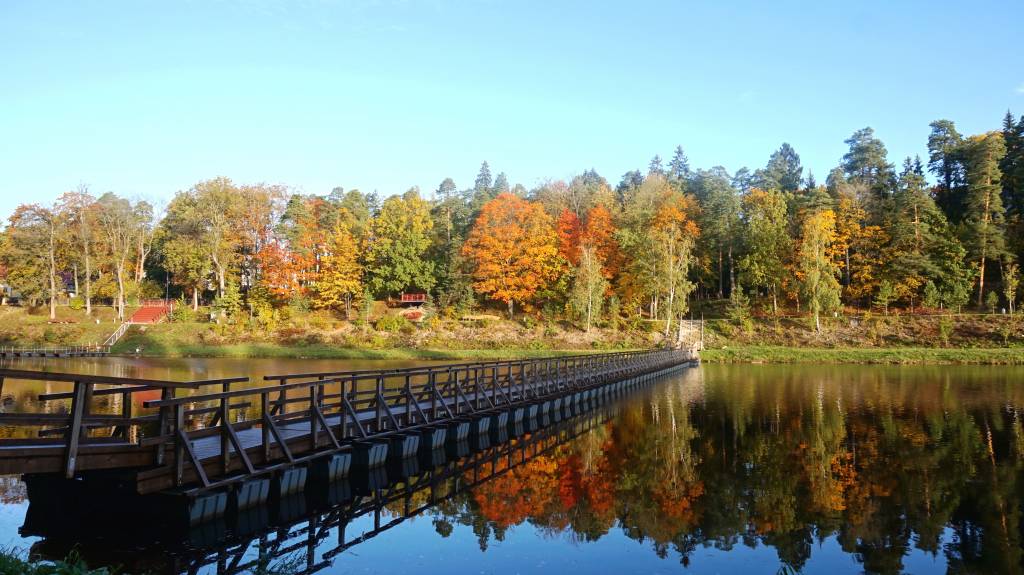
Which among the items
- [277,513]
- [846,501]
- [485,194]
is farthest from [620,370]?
[485,194]

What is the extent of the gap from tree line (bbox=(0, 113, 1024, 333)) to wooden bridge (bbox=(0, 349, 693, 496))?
1551 inches

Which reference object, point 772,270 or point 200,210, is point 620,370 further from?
point 200,210

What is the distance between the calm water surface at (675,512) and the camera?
379 inches

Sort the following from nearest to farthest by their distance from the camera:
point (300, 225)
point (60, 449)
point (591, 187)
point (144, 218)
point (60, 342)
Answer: point (60, 449)
point (60, 342)
point (300, 225)
point (144, 218)
point (591, 187)

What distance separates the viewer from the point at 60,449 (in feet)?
29.8

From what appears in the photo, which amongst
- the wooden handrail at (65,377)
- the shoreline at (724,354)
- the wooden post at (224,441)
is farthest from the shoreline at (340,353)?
the wooden handrail at (65,377)

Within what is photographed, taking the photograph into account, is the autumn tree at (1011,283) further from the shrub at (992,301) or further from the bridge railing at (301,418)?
the bridge railing at (301,418)

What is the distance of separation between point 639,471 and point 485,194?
89857 mm

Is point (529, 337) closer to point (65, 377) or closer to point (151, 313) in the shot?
point (151, 313)

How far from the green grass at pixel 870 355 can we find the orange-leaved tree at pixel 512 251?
17.7m

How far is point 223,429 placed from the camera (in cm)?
1097

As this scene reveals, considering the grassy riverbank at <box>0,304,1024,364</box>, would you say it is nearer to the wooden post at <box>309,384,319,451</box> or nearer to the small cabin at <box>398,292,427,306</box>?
the small cabin at <box>398,292,427,306</box>

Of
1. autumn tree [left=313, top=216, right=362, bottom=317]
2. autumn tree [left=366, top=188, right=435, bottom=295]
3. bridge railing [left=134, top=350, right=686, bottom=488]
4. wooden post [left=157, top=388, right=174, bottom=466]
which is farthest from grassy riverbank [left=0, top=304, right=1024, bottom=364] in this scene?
wooden post [left=157, top=388, right=174, bottom=466]

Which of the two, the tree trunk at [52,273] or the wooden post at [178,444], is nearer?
the wooden post at [178,444]
